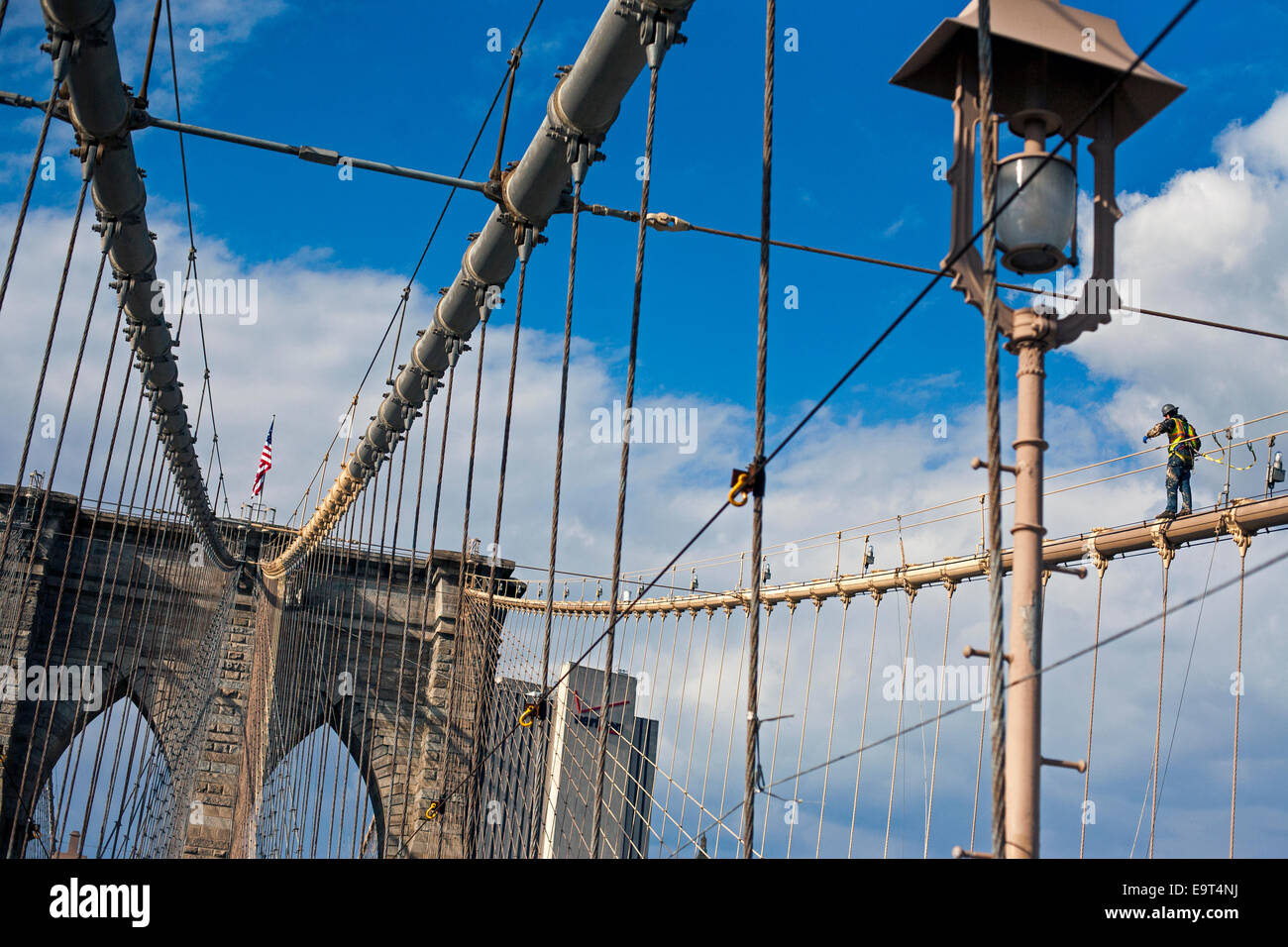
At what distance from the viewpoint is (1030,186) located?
2.91 m

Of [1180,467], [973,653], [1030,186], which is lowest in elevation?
[973,653]

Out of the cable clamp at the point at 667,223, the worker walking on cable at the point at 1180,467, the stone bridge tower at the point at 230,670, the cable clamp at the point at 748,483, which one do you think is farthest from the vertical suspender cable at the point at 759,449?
the stone bridge tower at the point at 230,670

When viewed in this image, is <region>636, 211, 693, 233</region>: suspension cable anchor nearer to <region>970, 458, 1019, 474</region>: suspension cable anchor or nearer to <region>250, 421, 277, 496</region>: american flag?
<region>970, 458, 1019, 474</region>: suspension cable anchor

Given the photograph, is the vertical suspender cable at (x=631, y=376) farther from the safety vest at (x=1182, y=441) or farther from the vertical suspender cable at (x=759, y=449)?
the safety vest at (x=1182, y=441)

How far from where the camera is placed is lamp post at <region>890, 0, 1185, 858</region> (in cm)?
265

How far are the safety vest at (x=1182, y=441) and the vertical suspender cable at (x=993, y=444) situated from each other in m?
6.20

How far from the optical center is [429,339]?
399 inches

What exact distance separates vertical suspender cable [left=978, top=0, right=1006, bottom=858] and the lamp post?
0.13ft

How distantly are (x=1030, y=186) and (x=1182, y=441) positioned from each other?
19.9 feet

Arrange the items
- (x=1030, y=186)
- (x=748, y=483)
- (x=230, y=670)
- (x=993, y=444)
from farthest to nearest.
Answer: (x=230, y=670)
(x=748, y=483)
(x=1030, y=186)
(x=993, y=444)

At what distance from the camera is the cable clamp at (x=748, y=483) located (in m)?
3.90

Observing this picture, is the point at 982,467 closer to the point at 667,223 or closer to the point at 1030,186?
the point at 1030,186

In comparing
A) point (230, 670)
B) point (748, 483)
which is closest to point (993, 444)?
point (748, 483)
